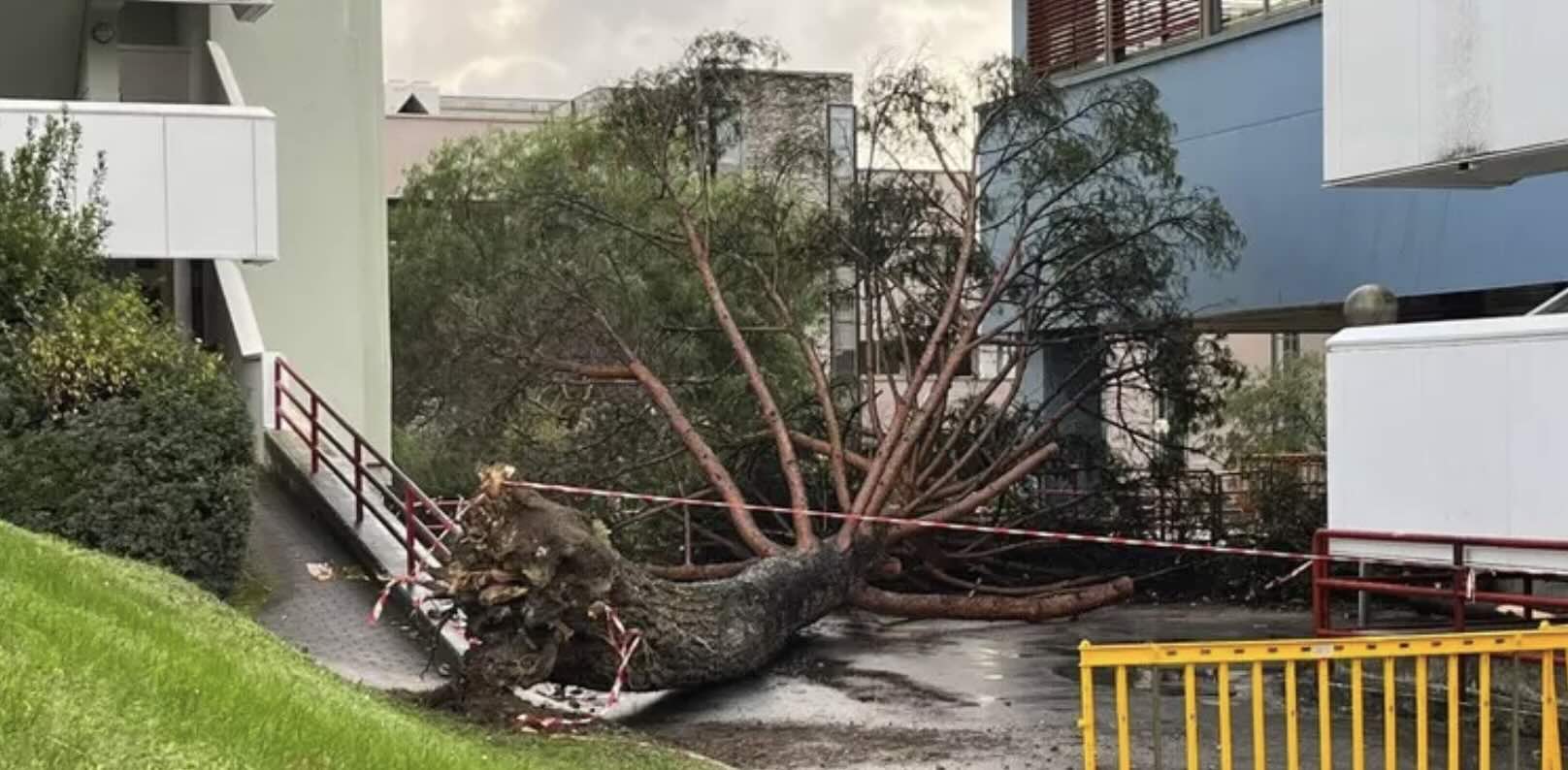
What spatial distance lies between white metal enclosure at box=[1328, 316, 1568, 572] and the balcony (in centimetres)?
963

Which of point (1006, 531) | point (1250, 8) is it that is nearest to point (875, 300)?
point (1006, 531)

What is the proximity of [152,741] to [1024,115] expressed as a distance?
50.9 ft

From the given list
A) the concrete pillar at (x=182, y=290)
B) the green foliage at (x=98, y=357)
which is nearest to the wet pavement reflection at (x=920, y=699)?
the green foliage at (x=98, y=357)

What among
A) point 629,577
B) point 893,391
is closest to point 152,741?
point 629,577

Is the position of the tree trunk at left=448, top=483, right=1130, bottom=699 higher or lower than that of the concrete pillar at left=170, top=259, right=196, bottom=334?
lower

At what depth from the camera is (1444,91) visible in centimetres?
1351

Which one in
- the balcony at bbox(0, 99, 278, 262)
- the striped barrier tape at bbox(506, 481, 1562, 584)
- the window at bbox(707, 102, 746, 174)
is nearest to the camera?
the striped barrier tape at bbox(506, 481, 1562, 584)

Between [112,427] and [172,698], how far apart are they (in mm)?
6486

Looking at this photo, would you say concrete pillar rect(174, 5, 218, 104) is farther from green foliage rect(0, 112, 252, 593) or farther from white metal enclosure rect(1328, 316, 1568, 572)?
white metal enclosure rect(1328, 316, 1568, 572)

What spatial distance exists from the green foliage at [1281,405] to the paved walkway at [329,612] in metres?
23.8

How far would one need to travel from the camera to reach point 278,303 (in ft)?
69.3

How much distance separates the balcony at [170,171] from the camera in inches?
619

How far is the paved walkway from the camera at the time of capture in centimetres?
1209

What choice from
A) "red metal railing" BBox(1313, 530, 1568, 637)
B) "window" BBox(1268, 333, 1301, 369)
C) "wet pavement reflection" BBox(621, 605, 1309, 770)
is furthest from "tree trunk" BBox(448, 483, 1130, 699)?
"window" BBox(1268, 333, 1301, 369)
